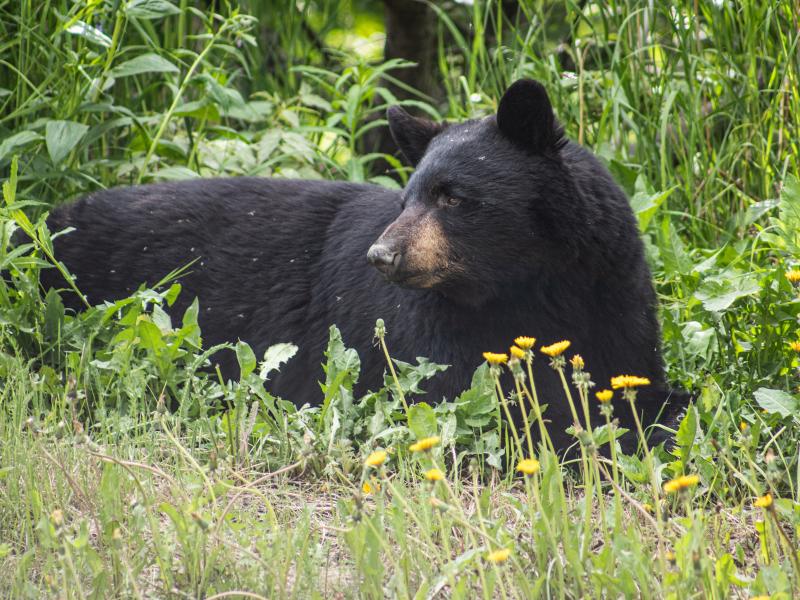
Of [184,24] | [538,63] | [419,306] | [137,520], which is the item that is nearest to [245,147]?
[184,24]

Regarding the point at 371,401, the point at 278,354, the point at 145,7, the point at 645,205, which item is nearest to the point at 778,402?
the point at 371,401

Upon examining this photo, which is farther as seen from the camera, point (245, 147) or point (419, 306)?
point (245, 147)

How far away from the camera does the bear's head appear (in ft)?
11.5

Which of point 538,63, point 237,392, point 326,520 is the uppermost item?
point 538,63

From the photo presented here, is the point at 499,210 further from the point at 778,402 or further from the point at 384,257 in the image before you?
the point at 778,402

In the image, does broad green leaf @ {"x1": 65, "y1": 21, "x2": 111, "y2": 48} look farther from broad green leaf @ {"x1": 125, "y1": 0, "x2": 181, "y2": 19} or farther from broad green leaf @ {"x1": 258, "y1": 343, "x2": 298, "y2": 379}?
broad green leaf @ {"x1": 258, "y1": 343, "x2": 298, "y2": 379}

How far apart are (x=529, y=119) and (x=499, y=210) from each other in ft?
1.06

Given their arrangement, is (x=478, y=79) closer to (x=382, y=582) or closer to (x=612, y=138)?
(x=612, y=138)

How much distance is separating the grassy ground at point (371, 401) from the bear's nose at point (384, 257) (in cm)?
28

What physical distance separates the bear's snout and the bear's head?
83 millimetres

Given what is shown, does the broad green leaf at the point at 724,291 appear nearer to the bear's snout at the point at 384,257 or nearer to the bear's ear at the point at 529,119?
the bear's ear at the point at 529,119

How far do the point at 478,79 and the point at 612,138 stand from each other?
6.00 feet

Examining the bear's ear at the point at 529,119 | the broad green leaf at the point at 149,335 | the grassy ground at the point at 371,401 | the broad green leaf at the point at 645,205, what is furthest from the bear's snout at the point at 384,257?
the broad green leaf at the point at 645,205

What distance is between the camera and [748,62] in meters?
5.03
